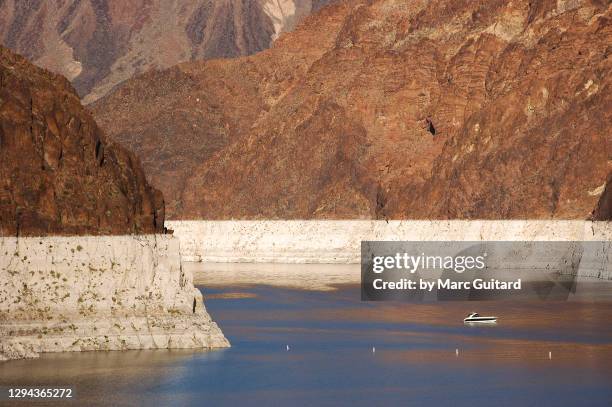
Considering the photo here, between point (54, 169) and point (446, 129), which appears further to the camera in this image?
point (446, 129)

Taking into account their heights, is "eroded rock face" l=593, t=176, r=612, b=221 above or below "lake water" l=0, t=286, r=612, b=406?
above

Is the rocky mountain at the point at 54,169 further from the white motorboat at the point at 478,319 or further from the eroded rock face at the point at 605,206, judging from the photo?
the eroded rock face at the point at 605,206

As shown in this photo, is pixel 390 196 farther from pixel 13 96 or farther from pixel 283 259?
pixel 13 96

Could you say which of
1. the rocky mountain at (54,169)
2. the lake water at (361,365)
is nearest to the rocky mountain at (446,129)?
the lake water at (361,365)

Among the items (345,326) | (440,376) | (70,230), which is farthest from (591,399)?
Answer: (345,326)

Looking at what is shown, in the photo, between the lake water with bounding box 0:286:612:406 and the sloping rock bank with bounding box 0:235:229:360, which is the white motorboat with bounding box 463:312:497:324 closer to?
the lake water with bounding box 0:286:612:406

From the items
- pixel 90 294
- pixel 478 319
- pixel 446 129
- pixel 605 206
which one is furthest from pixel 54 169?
pixel 446 129

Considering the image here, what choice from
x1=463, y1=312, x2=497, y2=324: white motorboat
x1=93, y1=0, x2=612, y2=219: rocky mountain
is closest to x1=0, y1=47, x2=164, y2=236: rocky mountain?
x1=463, y1=312, x2=497, y2=324: white motorboat

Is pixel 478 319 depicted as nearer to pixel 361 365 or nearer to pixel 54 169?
pixel 361 365
